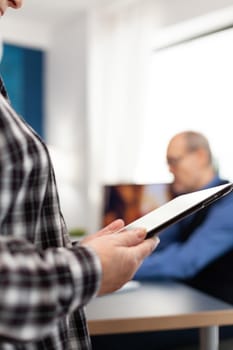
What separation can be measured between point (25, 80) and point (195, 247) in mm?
2386

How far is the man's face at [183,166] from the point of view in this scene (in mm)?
1661

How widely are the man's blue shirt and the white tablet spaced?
0.64 m

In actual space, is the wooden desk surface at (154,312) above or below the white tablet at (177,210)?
below

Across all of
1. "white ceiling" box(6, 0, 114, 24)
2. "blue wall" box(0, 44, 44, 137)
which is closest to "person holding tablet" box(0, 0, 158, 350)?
"white ceiling" box(6, 0, 114, 24)

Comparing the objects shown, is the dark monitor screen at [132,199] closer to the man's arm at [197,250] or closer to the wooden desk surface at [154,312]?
the man's arm at [197,250]

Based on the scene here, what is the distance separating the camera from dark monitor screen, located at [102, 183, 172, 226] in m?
1.72

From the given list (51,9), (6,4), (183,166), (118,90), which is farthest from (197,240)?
(51,9)

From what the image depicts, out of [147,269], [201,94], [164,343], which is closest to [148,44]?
[201,94]

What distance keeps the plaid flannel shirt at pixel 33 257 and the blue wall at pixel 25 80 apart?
289 cm

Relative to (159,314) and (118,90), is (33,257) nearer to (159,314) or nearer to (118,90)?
(159,314)

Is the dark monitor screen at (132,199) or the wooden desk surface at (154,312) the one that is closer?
the wooden desk surface at (154,312)

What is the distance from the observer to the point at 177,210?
2.15 ft

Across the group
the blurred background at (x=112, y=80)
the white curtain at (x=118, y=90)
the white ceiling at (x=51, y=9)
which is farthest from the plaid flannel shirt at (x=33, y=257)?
the white ceiling at (x=51, y=9)

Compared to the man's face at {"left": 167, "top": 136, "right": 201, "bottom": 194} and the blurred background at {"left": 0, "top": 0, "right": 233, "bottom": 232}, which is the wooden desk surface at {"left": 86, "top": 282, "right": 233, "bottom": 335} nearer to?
the man's face at {"left": 167, "top": 136, "right": 201, "bottom": 194}
